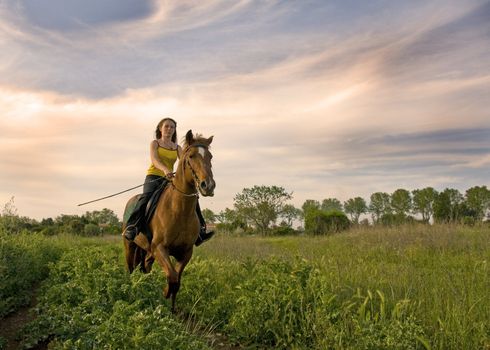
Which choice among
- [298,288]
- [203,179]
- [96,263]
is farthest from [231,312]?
[96,263]

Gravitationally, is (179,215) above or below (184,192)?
below

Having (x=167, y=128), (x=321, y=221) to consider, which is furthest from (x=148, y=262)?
(x=321, y=221)

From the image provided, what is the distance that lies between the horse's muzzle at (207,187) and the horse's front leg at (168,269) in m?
1.61

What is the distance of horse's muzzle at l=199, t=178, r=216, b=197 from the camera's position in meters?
5.61

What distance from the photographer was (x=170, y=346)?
13.4 ft

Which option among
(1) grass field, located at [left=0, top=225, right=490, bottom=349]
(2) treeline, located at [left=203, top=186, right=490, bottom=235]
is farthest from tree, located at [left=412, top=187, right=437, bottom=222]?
(1) grass field, located at [left=0, top=225, right=490, bottom=349]

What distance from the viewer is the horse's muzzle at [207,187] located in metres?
5.61

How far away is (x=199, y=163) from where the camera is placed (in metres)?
5.97

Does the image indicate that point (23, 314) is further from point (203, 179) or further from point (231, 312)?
point (203, 179)

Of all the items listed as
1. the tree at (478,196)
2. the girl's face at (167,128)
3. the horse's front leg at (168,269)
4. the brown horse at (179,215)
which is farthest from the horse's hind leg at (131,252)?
the tree at (478,196)

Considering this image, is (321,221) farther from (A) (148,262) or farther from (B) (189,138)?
(B) (189,138)

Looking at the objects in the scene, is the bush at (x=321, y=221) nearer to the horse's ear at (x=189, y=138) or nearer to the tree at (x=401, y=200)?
the horse's ear at (x=189, y=138)

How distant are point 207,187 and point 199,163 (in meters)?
0.49

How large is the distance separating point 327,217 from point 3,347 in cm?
2531
